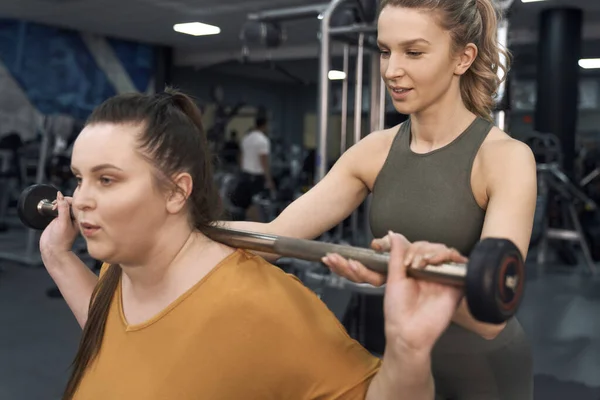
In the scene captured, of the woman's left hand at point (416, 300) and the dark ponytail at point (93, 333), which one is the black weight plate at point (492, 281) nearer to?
the woman's left hand at point (416, 300)

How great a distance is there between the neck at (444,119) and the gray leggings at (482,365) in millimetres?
290

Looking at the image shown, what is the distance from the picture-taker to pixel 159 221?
0.87 meters

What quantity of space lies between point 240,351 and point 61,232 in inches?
17.7

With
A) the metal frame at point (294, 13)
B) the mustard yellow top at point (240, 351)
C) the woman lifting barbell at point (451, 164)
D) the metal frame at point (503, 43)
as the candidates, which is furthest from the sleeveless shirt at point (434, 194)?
the metal frame at point (294, 13)

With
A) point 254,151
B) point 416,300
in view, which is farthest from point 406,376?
point 254,151

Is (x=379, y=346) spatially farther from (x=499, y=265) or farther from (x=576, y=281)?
(x=576, y=281)

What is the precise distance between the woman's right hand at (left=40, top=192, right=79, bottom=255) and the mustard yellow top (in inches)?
11.9

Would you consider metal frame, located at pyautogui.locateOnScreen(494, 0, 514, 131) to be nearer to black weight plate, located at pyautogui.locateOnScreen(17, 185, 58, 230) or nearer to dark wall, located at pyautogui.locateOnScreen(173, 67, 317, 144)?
black weight plate, located at pyautogui.locateOnScreen(17, 185, 58, 230)

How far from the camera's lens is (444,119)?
0.99 m

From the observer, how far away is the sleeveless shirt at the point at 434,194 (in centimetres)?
95

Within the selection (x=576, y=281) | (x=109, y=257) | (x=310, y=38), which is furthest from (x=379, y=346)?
(x=310, y=38)

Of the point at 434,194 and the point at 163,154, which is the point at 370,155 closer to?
the point at 434,194

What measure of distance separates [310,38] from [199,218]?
8837 mm

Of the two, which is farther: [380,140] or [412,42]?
[380,140]
